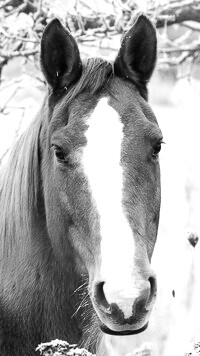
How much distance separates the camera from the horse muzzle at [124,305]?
3045 millimetres

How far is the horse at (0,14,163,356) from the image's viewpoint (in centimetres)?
344

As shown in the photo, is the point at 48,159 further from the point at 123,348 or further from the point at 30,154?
the point at 123,348

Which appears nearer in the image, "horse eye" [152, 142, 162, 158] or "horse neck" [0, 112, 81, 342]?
"horse eye" [152, 142, 162, 158]

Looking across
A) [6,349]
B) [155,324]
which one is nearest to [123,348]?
[155,324]

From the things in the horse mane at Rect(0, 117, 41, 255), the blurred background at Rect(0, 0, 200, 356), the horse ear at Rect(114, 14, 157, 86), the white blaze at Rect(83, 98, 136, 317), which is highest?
the horse ear at Rect(114, 14, 157, 86)

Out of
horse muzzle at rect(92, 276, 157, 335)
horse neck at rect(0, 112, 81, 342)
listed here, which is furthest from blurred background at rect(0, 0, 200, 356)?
horse muzzle at rect(92, 276, 157, 335)

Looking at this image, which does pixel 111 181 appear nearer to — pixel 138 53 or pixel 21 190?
A: pixel 21 190

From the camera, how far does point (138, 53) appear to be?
405cm

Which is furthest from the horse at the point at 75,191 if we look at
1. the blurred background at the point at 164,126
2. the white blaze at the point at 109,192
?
the blurred background at the point at 164,126

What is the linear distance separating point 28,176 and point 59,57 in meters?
0.62

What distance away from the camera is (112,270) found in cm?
312

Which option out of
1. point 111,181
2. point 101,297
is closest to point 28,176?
point 111,181

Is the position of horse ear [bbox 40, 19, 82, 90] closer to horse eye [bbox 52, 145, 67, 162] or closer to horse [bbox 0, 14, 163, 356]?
horse [bbox 0, 14, 163, 356]

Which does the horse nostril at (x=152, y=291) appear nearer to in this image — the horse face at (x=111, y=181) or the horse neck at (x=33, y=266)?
the horse face at (x=111, y=181)
